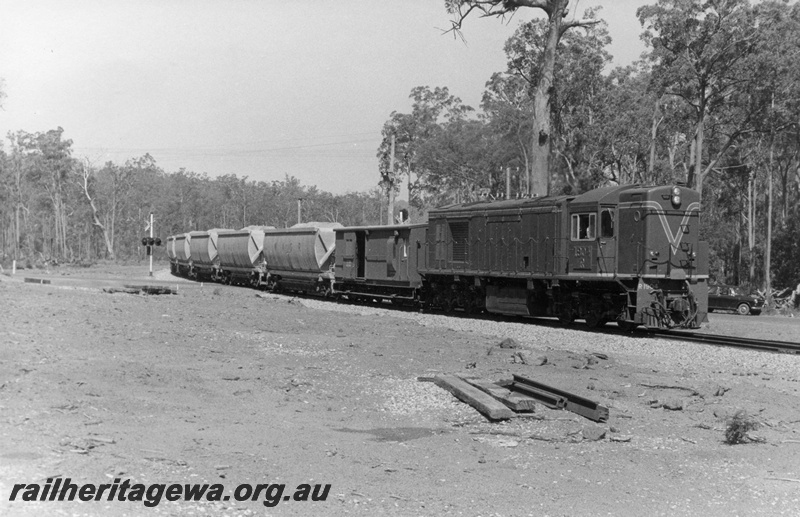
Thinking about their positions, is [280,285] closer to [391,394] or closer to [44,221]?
[391,394]

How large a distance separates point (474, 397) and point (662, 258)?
10574 millimetres

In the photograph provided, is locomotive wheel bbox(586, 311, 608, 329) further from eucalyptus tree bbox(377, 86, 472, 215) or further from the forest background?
eucalyptus tree bbox(377, 86, 472, 215)

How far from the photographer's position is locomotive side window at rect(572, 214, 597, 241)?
→ 19891 millimetres

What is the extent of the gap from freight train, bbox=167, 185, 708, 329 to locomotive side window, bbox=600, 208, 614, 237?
27 mm

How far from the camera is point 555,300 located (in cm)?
2138

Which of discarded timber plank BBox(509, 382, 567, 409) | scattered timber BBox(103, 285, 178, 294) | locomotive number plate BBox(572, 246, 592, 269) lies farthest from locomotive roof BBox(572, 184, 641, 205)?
scattered timber BBox(103, 285, 178, 294)

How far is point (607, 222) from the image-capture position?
19641 mm

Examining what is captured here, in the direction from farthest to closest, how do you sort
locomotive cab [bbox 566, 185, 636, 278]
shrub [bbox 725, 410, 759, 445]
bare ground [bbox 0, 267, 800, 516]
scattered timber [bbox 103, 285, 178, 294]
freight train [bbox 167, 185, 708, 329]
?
scattered timber [bbox 103, 285, 178, 294], locomotive cab [bbox 566, 185, 636, 278], freight train [bbox 167, 185, 708, 329], shrub [bbox 725, 410, 759, 445], bare ground [bbox 0, 267, 800, 516]

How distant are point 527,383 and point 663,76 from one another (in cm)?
2960

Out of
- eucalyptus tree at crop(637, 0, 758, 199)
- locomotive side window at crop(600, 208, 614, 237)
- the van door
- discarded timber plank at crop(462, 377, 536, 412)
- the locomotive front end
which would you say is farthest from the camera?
eucalyptus tree at crop(637, 0, 758, 199)

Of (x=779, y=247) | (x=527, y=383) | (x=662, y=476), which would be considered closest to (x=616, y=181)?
(x=779, y=247)

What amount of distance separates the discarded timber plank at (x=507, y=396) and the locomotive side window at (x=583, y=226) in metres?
9.46

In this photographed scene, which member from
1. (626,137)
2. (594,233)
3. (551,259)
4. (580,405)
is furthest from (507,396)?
(626,137)

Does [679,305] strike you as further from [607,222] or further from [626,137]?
[626,137]
